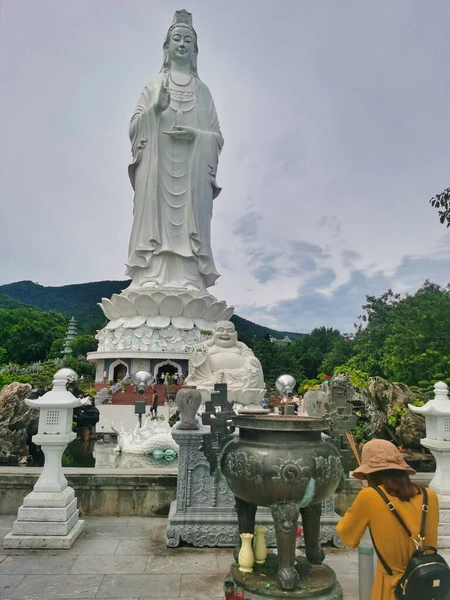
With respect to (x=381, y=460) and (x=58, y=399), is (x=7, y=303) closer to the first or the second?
(x=58, y=399)

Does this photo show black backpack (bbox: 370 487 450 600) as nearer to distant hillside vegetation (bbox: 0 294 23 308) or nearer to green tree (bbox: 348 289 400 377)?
green tree (bbox: 348 289 400 377)

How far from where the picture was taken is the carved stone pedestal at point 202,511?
3.82m

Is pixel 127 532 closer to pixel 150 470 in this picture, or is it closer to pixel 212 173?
pixel 150 470

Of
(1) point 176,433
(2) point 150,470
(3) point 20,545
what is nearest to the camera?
(3) point 20,545

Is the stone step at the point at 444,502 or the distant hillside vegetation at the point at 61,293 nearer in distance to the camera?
the stone step at the point at 444,502

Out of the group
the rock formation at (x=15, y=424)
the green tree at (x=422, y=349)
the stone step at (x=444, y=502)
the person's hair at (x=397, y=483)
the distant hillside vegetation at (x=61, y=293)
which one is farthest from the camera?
the distant hillside vegetation at (x=61, y=293)

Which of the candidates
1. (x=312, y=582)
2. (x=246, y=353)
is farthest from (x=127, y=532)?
(x=246, y=353)

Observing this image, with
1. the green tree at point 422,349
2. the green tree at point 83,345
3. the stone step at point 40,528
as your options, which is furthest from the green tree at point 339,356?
the stone step at point 40,528

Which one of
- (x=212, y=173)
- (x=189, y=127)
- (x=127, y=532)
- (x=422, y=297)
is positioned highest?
(x=189, y=127)

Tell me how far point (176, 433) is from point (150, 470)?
94 cm

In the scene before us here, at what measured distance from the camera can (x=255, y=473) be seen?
2428 millimetres

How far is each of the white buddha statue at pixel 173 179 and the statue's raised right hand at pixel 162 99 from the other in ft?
1.32

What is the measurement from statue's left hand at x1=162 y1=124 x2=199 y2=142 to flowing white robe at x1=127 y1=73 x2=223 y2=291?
24cm

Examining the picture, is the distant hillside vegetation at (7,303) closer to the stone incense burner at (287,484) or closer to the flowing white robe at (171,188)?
the flowing white robe at (171,188)
